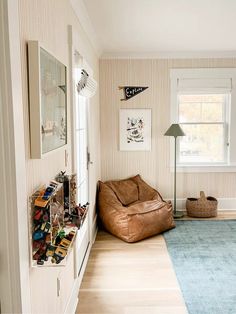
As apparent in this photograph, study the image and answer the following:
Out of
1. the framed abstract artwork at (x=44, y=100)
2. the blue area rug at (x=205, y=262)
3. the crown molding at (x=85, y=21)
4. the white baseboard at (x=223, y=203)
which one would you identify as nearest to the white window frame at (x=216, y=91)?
the white baseboard at (x=223, y=203)

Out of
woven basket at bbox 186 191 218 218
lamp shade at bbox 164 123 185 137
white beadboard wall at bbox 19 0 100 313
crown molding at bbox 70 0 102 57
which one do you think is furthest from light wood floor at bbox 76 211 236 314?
crown molding at bbox 70 0 102 57

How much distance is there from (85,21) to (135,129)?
2.14 metres

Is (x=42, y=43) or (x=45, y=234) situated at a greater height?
(x=42, y=43)

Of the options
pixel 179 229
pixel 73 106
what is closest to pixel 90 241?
pixel 179 229

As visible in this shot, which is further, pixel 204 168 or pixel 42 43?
pixel 204 168

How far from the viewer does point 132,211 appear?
398 cm

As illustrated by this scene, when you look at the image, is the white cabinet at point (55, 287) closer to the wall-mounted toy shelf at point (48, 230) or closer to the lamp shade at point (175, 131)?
the wall-mounted toy shelf at point (48, 230)

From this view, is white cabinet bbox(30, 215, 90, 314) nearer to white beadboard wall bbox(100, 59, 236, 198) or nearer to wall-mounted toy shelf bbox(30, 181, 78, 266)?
wall-mounted toy shelf bbox(30, 181, 78, 266)

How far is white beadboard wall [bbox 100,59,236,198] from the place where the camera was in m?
4.82

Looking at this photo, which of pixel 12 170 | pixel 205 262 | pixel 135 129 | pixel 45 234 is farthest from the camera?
pixel 135 129

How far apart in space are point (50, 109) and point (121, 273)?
199 cm

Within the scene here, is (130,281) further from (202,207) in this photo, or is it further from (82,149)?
(202,207)

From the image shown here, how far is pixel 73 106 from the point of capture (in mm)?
2438

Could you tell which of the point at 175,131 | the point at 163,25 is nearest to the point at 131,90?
the point at 175,131
